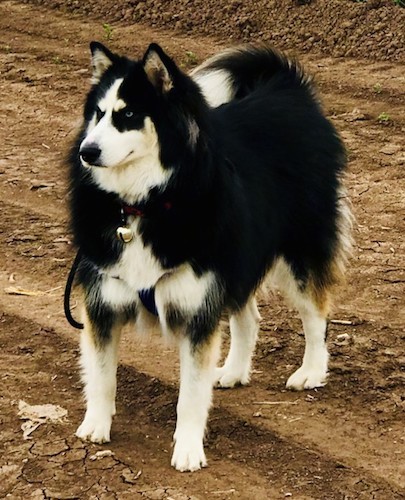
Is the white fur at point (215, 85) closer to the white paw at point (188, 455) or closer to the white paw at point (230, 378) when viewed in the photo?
the white paw at point (230, 378)

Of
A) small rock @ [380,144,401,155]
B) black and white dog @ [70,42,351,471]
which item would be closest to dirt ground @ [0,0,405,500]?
small rock @ [380,144,401,155]

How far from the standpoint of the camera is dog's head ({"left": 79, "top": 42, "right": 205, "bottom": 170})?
3.98 meters

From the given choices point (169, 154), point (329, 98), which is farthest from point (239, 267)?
point (329, 98)

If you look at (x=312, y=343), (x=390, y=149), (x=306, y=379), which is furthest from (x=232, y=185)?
(x=390, y=149)

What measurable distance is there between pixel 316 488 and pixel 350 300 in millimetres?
1956

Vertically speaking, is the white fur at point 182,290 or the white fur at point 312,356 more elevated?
the white fur at point 182,290

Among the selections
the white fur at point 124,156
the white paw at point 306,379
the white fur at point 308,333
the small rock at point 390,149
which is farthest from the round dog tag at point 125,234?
the small rock at point 390,149

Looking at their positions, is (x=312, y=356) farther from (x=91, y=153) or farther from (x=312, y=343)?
(x=91, y=153)

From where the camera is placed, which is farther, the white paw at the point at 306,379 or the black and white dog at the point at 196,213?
the white paw at the point at 306,379

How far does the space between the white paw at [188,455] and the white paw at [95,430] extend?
1.12ft

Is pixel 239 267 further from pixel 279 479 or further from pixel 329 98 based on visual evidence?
pixel 329 98

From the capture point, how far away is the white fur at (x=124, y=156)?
3961 mm

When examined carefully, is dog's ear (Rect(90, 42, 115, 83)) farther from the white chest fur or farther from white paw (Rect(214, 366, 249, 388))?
white paw (Rect(214, 366, 249, 388))

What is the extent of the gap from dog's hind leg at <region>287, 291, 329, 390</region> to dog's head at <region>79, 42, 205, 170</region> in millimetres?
1353
